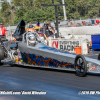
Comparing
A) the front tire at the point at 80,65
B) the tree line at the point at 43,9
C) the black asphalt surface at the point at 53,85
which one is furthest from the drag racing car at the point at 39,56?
the tree line at the point at 43,9

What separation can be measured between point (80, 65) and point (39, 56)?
250cm

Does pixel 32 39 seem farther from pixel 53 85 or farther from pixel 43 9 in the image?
pixel 43 9

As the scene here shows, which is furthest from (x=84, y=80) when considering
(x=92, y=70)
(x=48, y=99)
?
(x=48, y=99)

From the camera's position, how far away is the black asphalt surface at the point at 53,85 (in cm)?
620

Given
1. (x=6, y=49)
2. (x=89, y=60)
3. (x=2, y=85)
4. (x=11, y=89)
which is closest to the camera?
(x=11, y=89)

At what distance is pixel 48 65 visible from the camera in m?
10.0

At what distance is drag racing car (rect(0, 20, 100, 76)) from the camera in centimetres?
834

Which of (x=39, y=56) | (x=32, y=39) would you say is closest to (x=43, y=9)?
(x=32, y=39)

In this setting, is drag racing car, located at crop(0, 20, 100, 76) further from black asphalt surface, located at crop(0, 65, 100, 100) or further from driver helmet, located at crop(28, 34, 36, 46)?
black asphalt surface, located at crop(0, 65, 100, 100)

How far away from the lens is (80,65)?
8.41 meters

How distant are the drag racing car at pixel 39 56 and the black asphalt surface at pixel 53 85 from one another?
1.12 ft

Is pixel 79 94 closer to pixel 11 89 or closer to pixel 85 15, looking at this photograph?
pixel 11 89

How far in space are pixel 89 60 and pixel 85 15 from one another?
9250 centimetres

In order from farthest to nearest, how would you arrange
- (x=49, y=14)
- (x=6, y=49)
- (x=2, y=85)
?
1. (x=49, y=14)
2. (x=6, y=49)
3. (x=2, y=85)
